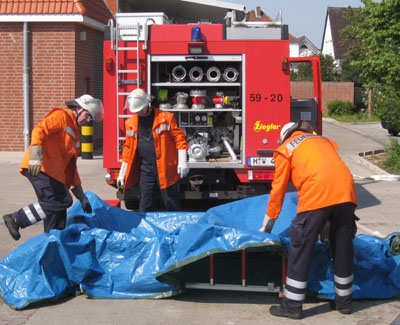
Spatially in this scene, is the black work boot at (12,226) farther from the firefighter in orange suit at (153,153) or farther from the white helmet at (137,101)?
the white helmet at (137,101)

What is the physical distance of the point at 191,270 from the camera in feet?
18.5

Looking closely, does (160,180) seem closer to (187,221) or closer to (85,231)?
(187,221)

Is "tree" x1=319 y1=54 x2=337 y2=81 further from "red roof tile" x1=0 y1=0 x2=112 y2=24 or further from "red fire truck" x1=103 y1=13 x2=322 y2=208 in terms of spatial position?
"red fire truck" x1=103 y1=13 x2=322 y2=208

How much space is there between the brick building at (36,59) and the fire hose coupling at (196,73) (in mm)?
7037

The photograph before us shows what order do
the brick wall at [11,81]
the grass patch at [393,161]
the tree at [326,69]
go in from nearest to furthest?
the grass patch at [393,161] < the brick wall at [11,81] < the tree at [326,69]

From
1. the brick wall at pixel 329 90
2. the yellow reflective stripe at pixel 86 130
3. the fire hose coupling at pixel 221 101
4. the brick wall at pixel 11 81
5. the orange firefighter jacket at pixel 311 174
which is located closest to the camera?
the orange firefighter jacket at pixel 311 174

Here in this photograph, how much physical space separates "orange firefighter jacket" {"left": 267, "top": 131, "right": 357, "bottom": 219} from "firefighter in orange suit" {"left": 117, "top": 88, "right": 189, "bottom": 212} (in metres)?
2.11

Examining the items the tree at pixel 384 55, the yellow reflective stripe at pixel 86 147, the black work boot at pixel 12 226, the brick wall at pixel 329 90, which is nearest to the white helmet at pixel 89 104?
the black work boot at pixel 12 226

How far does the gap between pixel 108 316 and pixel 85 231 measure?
2.99ft

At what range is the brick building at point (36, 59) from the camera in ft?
49.3

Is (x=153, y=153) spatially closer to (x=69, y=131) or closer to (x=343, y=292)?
(x=69, y=131)

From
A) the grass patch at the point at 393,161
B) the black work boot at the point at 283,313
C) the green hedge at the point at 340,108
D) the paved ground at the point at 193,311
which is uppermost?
the green hedge at the point at 340,108

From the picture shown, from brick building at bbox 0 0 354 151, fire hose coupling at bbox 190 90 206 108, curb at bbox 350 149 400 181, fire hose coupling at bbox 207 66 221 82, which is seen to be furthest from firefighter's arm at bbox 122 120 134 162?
brick building at bbox 0 0 354 151

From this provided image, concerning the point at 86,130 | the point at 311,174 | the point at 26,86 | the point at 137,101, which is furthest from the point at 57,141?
the point at 26,86
